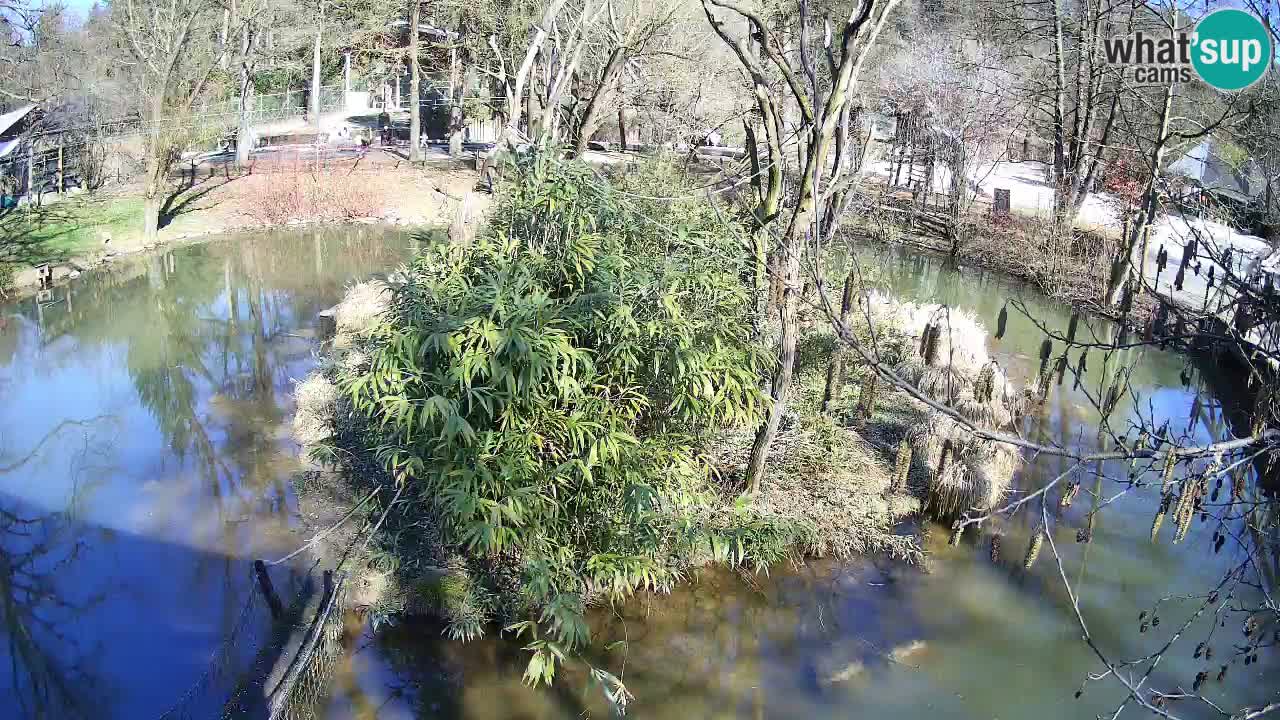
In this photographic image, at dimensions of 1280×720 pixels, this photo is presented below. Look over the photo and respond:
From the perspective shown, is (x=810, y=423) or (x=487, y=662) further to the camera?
(x=810, y=423)

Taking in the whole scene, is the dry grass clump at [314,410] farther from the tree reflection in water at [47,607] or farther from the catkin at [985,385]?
the catkin at [985,385]

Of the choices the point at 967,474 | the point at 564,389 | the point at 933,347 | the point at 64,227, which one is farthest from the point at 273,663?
the point at 64,227

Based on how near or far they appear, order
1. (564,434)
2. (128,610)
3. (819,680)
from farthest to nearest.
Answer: (128,610) < (819,680) < (564,434)

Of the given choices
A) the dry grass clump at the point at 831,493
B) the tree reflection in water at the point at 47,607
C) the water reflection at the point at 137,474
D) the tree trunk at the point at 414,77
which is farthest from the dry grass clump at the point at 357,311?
the tree trunk at the point at 414,77

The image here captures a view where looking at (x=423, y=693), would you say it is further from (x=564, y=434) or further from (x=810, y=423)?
(x=810, y=423)

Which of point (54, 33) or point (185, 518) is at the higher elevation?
point (54, 33)

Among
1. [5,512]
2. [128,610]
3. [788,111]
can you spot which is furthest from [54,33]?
[128,610]

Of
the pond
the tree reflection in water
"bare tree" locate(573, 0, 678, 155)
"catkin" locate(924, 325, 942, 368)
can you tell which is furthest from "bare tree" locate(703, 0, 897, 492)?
the tree reflection in water

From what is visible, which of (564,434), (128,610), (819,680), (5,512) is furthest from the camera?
(5,512)
